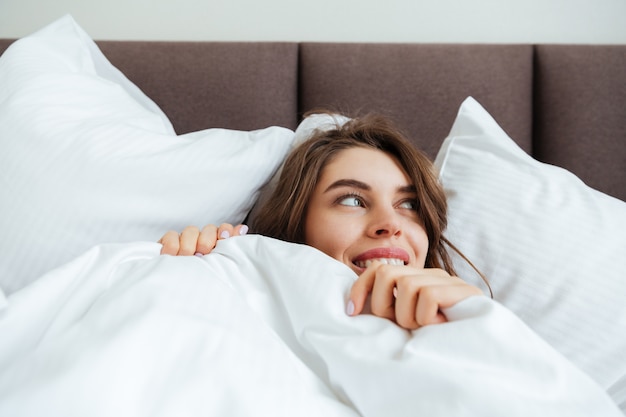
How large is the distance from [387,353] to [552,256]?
52cm

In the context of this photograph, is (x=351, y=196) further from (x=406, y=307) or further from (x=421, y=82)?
(x=421, y=82)

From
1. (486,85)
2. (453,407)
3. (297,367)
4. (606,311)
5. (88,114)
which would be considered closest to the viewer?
(453,407)

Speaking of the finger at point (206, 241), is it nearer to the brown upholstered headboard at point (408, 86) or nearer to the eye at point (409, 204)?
the eye at point (409, 204)

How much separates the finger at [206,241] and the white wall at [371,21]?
905 mm

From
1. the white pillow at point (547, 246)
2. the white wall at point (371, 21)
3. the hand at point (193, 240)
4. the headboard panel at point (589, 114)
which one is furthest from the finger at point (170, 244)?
the headboard panel at point (589, 114)

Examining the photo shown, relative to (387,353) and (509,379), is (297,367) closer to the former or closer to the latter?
(387,353)

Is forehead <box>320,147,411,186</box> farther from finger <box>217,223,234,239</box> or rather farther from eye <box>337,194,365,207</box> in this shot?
finger <box>217,223,234,239</box>

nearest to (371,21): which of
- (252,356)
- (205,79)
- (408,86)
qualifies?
(408,86)

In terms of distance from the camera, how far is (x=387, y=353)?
22.0 inches

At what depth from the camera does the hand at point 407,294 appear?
58 cm

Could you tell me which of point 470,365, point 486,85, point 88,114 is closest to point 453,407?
point 470,365

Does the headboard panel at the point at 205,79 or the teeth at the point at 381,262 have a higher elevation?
the headboard panel at the point at 205,79

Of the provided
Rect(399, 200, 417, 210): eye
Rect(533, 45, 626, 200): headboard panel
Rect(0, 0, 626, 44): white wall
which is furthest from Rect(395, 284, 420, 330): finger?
Rect(0, 0, 626, 44): white wall

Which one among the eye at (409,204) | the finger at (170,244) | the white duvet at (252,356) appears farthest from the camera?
the eye at (409,204)
